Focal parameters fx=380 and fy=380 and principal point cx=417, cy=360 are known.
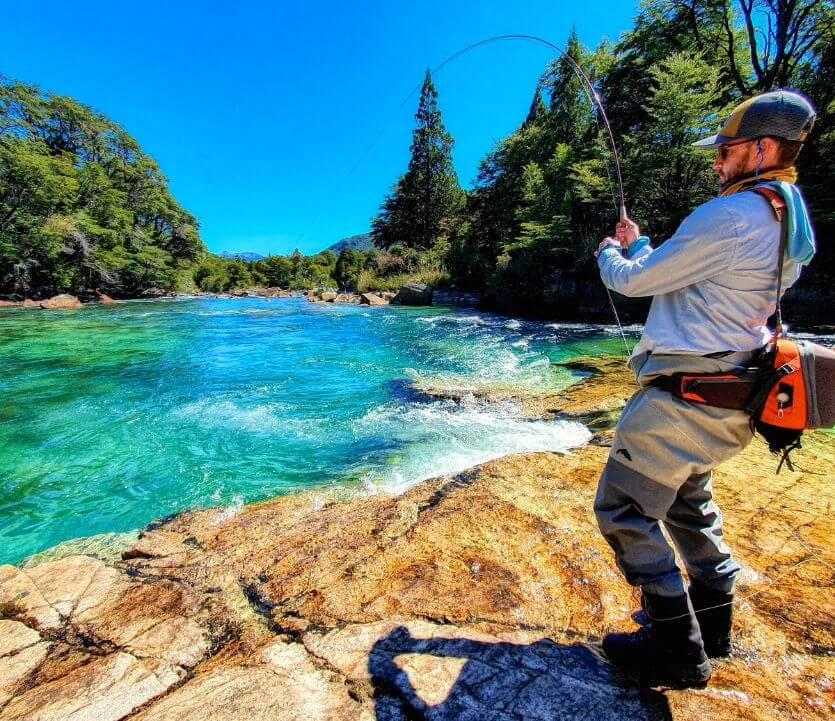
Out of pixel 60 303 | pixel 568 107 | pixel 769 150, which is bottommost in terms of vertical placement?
pixel 769 150

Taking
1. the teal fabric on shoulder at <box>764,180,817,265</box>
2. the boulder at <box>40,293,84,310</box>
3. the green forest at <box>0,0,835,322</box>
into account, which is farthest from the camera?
the boulder at <box>40,293,84,310</box>

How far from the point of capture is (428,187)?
42.4 m

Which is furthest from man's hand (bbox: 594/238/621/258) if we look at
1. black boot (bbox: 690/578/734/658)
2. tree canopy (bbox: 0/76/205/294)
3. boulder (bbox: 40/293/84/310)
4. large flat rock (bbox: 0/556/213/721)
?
tree canopy (bbox: 0/76/205/294)

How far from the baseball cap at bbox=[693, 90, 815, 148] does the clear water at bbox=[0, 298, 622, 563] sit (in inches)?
135

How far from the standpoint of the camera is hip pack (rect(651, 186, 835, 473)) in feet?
3.93

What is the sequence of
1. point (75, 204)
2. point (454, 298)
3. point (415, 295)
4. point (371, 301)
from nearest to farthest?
point (415, 295)
point (371, 301)
point (454, 298)
point (75, 204)

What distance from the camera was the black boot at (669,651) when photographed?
133 centimetres

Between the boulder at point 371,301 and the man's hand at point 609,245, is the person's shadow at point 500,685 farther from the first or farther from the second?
the boulder at point 371,301

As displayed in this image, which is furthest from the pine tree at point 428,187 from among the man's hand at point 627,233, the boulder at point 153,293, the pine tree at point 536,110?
the man's hand at point 627,233

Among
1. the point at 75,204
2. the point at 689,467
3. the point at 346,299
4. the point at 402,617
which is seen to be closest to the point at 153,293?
the point at 75,204

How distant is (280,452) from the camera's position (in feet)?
14.9

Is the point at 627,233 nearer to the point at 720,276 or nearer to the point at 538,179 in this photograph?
the point at 720,276

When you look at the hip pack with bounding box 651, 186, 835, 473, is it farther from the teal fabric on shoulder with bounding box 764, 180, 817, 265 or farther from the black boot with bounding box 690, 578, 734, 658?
the black boot with bounding box 690, 578, 734, 658

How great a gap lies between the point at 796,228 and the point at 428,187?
45337 millimetres
